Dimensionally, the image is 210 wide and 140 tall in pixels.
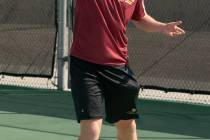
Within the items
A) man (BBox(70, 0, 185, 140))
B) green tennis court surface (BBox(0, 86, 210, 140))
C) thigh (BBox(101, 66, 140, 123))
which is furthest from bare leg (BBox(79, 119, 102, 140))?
green tennis court surface (BBox(0, 86, 210, 140))

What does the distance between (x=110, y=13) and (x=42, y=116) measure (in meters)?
3.38

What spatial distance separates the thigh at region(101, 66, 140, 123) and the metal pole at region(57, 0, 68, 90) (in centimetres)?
499

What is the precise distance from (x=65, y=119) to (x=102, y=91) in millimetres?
3019

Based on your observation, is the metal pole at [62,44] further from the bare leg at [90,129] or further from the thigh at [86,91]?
the bare leg at [90,129]

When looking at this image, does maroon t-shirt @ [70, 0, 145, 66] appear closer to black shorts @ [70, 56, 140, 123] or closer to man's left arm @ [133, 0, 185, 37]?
black shorts @ [70, 56, 140, 123]

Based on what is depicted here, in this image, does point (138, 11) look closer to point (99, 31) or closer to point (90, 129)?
point (99, 31)

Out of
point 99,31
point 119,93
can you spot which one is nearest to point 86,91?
point 119,93

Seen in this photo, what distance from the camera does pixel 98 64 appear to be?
3.97 m

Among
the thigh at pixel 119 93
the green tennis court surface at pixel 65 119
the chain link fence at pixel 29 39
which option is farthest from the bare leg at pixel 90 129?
the chain link fence at pixel 29 39

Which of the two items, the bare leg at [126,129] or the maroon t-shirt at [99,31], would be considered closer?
the maroon t-shirt at [99,31]

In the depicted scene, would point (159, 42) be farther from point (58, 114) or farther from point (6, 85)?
point (6, 85)

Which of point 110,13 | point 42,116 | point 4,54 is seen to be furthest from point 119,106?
point 4,54

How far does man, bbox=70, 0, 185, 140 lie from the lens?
391 cm

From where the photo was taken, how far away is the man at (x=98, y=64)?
3908mm
